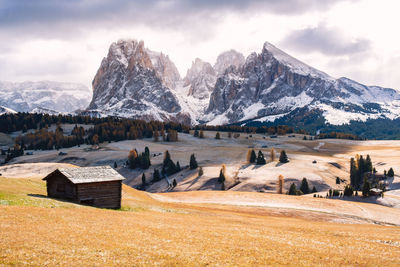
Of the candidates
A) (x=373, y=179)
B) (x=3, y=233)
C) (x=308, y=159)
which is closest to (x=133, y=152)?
(x=308, y=159)

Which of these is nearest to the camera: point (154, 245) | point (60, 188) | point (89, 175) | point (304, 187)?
Answer: point (154, 245)

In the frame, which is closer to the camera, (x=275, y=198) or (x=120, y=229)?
(x=120, y=229)

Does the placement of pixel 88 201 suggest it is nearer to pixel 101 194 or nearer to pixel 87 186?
pixel 101 194

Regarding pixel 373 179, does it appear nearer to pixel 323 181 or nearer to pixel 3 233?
pixel 323 181

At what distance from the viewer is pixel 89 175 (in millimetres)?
45781

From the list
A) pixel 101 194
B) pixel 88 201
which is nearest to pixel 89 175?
pixel 101 194

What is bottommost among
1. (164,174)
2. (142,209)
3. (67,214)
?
(164,174)

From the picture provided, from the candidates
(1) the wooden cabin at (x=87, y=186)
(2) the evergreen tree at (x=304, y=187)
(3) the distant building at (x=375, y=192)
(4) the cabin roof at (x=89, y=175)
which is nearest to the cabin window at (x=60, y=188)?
(1) the wooden cabin at (x=87, y=186)

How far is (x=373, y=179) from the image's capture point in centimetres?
12531

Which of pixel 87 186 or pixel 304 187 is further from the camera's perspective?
pixel 304 187

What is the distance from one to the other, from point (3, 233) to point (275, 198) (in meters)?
65.9

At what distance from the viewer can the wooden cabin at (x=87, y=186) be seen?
4350cm

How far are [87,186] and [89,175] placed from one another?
2071 millimetres

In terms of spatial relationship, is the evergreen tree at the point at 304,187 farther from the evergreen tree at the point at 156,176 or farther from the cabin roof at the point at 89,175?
the cabin roof at the point at 89,175
